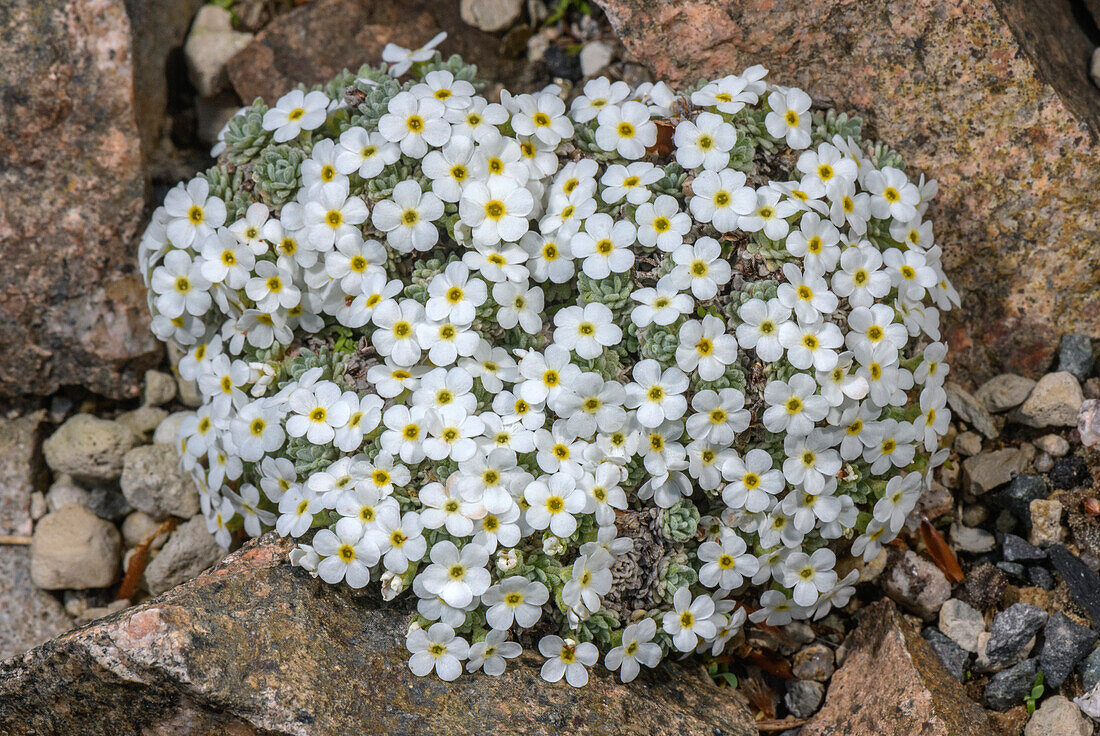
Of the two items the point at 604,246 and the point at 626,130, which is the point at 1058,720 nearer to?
the point at 604,246

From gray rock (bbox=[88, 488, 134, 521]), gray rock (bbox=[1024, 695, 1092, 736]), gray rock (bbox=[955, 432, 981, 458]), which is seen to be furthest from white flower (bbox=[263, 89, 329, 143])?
gray rock (bbox=[1024, 695, 1092, 736])

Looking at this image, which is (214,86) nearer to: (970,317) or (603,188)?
(603,188)

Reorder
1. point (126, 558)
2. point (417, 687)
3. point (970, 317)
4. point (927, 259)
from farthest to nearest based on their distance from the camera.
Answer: point (126, 558) → point (970, 317) → point (927, 259) → point (417, 687)

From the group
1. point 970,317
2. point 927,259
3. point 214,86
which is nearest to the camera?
point 927,259

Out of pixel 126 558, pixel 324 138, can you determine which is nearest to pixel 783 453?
pixel 324 138

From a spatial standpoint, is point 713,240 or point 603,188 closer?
point 713,240

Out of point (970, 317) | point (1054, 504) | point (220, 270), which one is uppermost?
point (220, 270)
